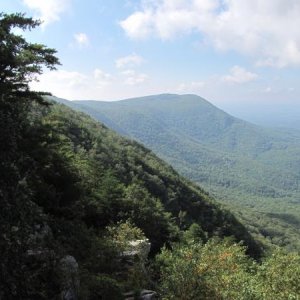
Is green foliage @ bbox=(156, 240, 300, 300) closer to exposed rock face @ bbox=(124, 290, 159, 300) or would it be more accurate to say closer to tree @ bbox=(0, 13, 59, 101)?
exposed rock face @ bbox=(124, 290, 159, 300)

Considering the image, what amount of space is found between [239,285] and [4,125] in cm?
1409

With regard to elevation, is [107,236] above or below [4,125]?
below

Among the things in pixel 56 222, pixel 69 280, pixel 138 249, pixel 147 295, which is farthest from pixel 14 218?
pixel 138 249

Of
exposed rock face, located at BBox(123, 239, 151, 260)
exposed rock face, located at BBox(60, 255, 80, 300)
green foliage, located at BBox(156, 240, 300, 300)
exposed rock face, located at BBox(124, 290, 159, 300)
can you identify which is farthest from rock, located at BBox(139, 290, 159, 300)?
exposed rock face, located at BBox(123, 239, 151, 260)

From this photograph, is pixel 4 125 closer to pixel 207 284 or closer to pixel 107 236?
pixel 207 284

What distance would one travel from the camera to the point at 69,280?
1883cm

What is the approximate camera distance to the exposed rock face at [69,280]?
18.3m

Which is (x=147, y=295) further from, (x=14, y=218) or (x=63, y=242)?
(x=14, y=218)

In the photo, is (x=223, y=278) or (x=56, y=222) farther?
(x=56, y=222)

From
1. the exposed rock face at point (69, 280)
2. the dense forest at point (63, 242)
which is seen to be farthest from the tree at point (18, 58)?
the exposed rock face at point (69, 280)

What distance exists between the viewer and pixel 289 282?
2498 centimetres

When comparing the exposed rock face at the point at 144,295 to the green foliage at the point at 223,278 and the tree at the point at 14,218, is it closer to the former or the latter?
the green foliage at the point at 223,278

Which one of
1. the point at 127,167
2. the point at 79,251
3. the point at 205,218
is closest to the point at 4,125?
the point at 79,251

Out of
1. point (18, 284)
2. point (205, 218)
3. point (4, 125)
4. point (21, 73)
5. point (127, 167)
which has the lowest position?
point (205, 218)
